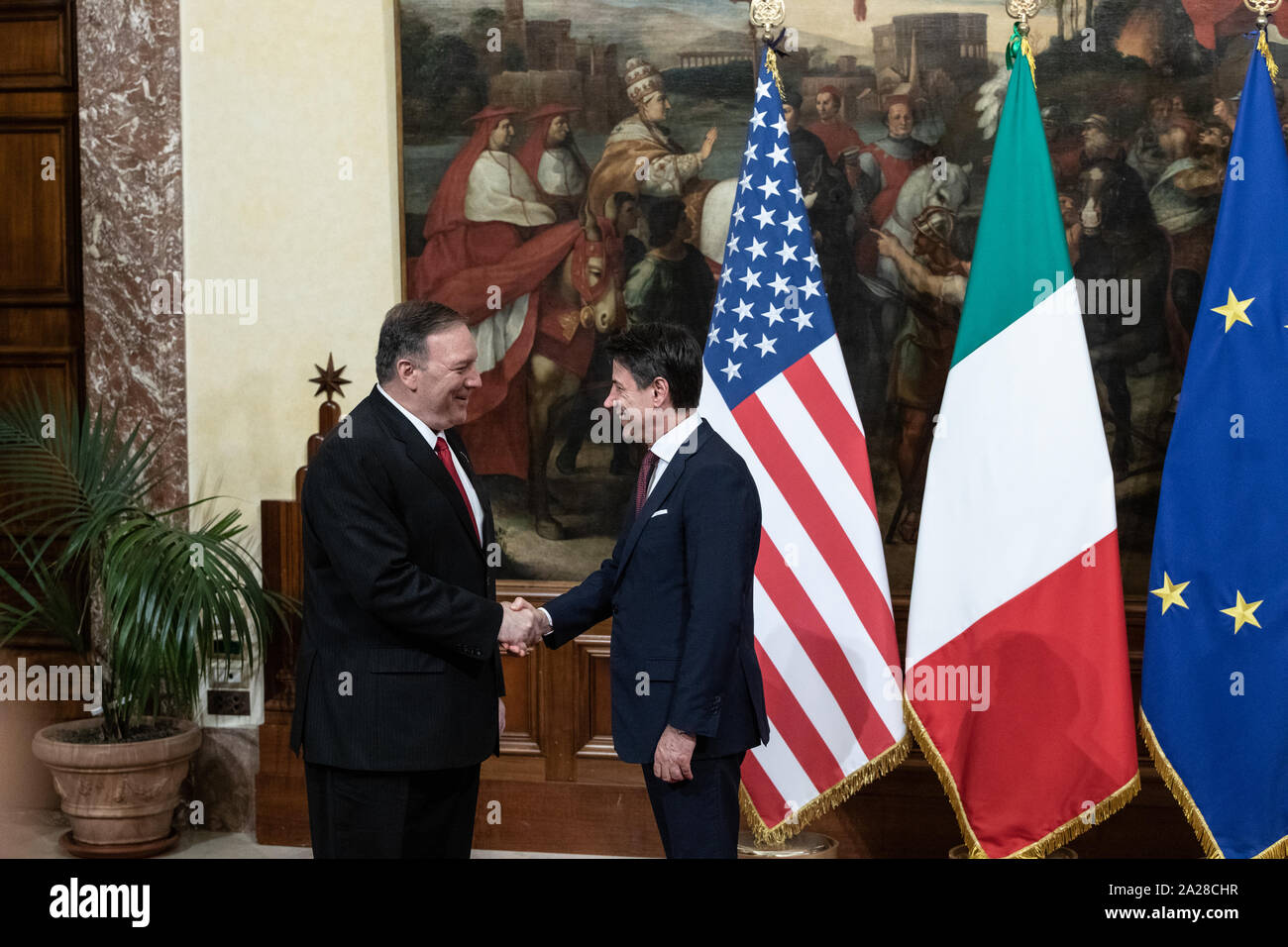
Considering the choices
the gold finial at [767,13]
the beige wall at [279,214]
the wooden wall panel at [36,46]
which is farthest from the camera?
the wooden wall panel at [36,46]

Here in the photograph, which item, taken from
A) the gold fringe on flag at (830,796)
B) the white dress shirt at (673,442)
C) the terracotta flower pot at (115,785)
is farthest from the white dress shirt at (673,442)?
the terracotta flower pot at (115,785)

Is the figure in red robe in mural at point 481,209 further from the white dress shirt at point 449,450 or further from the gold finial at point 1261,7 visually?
the gold finial at point 1261,7

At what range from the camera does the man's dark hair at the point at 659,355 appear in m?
Answer: 3.32

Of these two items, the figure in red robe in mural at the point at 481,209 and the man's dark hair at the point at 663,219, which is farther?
the figure in red robe in mural at the point at 481,209

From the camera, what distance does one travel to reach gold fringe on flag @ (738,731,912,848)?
4.51 metres

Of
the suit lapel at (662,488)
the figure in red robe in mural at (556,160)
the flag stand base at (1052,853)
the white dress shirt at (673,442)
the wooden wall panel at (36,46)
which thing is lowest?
the flag stand base at (1052,853)

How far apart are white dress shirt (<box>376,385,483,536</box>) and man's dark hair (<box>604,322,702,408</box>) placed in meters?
0.53

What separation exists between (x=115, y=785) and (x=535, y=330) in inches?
101

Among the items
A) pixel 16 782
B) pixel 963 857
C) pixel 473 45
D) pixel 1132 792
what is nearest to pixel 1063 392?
pixel 1132 792

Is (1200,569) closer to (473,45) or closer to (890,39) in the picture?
(890,39)

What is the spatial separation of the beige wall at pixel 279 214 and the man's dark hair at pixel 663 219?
1143 mm

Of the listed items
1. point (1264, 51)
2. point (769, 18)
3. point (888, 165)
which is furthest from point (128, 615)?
point (1264, 51)

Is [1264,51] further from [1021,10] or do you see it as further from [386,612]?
[386,612]

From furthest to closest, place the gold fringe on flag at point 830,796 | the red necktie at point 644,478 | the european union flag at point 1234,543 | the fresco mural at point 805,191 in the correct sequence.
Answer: the fresco mural at point 805,191, the gold fringe on flag at point 830,796, the european union flag at point 1234,543, the red necktie at point 644,478
